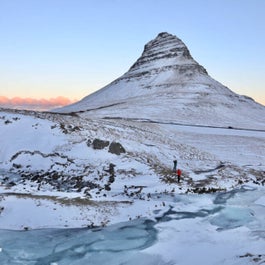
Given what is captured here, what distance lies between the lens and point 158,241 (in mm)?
17016

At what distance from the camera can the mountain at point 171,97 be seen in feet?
286

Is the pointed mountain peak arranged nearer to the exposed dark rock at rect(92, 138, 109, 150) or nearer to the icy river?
the exposed dark rock at rect(92, 138, 109, 150)

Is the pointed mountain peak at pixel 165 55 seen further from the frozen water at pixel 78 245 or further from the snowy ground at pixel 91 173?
the frozen water at pixel 78 245

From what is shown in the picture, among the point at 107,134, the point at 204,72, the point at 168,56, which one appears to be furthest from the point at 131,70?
the point at 107,134

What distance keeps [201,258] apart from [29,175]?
61.8ft

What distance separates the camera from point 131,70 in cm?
17338

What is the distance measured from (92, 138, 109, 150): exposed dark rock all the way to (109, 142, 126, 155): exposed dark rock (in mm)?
632

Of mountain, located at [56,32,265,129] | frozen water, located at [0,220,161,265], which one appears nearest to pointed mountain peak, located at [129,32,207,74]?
mountain, located at [56,32,265,129]

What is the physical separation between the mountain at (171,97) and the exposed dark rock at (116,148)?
38.5 metres

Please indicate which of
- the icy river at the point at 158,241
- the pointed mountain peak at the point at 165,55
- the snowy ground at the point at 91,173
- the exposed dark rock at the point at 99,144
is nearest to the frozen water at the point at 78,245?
the icy river at the point at 158,241

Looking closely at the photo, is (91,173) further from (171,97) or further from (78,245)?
(171,97)

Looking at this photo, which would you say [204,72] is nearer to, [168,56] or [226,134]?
[168,56]

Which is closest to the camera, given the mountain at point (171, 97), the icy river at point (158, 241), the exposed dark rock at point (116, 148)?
the icy river at point (158, 241)

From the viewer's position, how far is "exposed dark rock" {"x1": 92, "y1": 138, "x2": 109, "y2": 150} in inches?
1360
